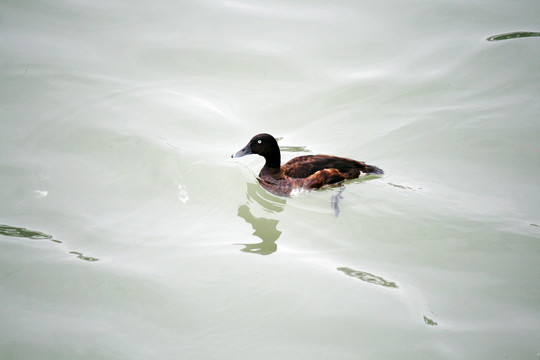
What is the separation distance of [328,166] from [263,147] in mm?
911

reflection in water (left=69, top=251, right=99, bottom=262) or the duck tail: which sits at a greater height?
the duck tail

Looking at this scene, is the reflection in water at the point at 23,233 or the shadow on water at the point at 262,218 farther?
the shadow on water at the point at 262,218

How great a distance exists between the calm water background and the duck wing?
0.84 ft

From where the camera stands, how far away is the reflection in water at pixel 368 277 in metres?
4.73

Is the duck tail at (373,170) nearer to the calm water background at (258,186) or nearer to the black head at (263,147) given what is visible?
the calm water background at (258,186)

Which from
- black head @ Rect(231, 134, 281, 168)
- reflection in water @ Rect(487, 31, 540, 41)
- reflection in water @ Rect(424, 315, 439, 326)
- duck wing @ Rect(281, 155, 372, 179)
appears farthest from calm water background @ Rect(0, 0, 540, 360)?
black head @ Rect(231, 134, 281, 168)

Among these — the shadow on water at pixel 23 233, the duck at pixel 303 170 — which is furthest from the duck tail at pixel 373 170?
the shadow on water at pixel 23 233

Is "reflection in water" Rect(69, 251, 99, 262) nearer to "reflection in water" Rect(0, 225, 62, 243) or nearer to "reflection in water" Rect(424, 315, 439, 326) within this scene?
"reflection in water" Rect(0, 225, 62, 243)

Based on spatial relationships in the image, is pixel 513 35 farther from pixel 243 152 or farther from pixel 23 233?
pixel 23 233

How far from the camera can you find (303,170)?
21.4 feet

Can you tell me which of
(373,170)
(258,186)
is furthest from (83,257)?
(373,170)

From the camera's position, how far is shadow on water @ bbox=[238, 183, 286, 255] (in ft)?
17.9

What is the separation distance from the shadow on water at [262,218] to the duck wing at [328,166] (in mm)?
437

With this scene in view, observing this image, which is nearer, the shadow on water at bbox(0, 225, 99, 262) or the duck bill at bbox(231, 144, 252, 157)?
the shadow on water at bbox(0, 225, 99, 262)
